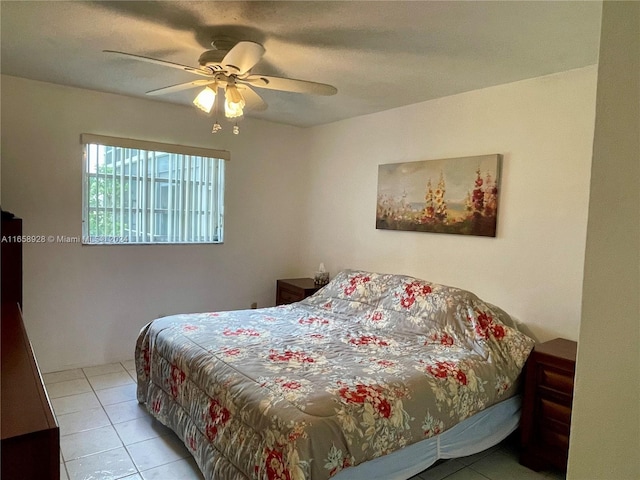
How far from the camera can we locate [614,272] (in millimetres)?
654

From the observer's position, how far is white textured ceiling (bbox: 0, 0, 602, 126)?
6.22ft

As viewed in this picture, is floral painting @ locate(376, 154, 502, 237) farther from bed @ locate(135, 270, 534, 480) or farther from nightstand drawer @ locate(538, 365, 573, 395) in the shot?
nightstand drawer @ locate(538, 365, 573, 395)

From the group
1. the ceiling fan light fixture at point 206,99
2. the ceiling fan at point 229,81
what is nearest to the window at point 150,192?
the ceiling fan at point 229,81

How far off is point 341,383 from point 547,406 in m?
1.27

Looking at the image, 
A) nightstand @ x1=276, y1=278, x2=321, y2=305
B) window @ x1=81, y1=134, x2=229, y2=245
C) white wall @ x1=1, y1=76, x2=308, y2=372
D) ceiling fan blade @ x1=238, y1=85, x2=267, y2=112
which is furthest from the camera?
nightstand @ x1=276, y1=278, x2=321, y2=305

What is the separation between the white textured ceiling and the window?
2.33 ft

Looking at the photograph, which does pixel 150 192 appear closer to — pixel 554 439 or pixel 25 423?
pixel 25 423

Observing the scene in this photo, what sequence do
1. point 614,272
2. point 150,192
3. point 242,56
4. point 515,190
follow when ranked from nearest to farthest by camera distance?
point 614,272, point 242,56, point 515,190, point 150,192

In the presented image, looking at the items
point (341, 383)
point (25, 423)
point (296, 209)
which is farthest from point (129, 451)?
point (296, 209)

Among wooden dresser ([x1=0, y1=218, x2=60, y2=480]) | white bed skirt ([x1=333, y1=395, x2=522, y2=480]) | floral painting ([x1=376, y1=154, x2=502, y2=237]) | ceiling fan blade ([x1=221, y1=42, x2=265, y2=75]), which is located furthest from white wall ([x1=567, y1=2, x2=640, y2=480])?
floral painting ([x1=376, y1=154, x2=502, y2=237])

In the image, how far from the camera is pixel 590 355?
0.69m

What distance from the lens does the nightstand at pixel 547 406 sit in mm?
2250

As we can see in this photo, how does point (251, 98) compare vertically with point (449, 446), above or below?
above

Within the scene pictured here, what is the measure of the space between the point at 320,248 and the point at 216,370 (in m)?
2.51
